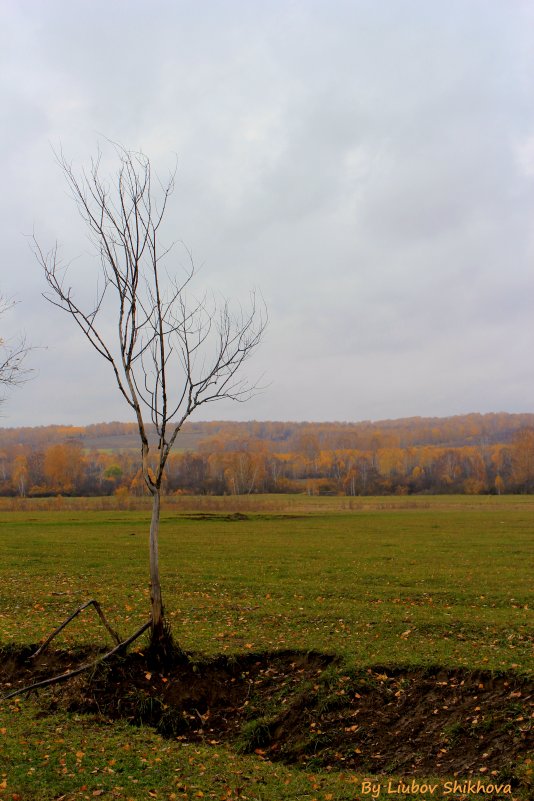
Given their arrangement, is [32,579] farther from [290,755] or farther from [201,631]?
[290,755]

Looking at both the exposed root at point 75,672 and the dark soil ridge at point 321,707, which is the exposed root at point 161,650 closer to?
the dark soil ridge at point 321,707

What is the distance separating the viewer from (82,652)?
39.2 feet

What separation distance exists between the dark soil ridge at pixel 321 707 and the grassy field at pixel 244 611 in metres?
0.42

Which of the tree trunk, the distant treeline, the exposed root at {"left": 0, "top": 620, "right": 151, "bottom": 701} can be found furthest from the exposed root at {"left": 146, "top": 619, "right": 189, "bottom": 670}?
the distant treeline

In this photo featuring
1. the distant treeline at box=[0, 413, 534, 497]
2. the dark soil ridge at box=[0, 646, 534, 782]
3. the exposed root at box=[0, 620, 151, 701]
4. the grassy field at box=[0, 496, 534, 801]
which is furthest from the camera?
the distant treeline at box=[0, 413, 534, 497]

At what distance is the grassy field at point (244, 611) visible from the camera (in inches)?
A: 299

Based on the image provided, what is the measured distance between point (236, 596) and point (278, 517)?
40878 mm

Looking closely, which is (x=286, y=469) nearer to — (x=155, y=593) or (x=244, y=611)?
(x=244, y=611)

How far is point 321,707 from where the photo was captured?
940cm

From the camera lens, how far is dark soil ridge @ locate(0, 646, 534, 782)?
798cm

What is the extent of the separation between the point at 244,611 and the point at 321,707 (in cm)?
641

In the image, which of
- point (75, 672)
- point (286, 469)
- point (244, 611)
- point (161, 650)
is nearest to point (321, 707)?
point (161, 650)

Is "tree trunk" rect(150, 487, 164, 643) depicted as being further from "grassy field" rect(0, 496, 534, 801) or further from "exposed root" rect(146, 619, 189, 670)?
"grassy field" rect(0, 496, 534, 801)

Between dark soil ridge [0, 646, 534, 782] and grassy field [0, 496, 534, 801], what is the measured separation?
1.38 feet
